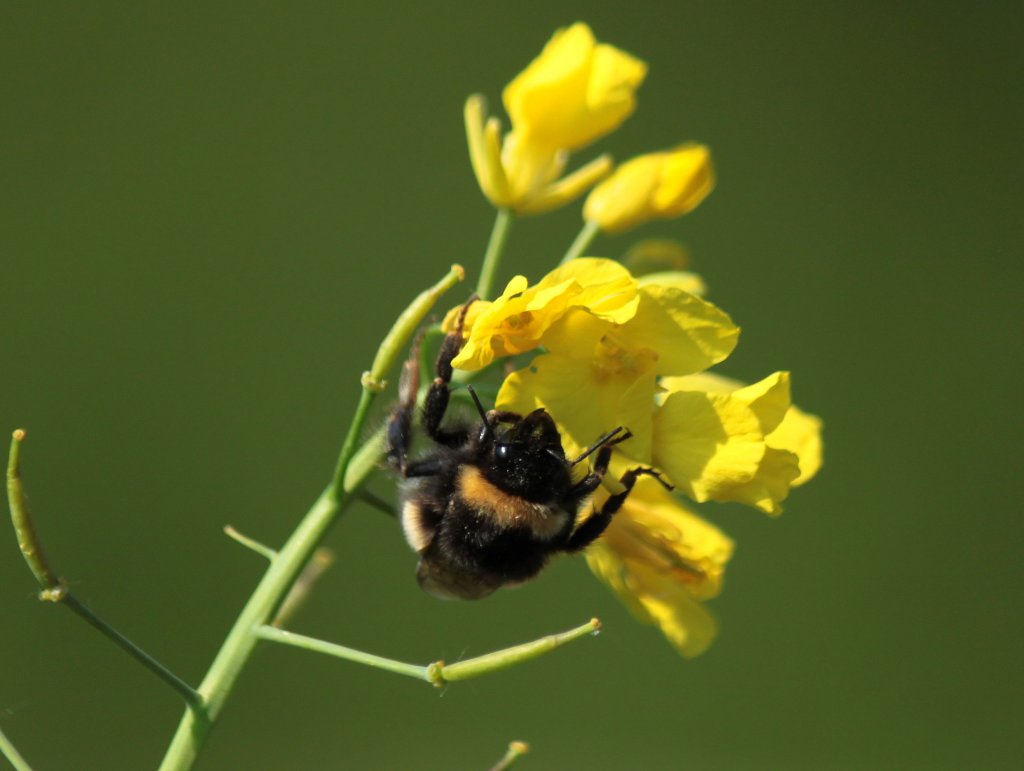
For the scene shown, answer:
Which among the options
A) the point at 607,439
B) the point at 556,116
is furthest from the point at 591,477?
the point at 556,116

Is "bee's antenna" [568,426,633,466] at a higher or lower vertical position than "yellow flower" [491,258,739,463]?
lower

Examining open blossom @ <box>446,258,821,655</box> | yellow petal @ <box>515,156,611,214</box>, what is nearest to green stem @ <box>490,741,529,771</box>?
open blossom @ <box>446,258,821,655</box>

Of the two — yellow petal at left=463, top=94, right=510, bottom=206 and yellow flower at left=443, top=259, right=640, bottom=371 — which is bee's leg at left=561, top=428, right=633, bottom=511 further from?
yellow petal at left=463, top=94, right=510, bottom=206

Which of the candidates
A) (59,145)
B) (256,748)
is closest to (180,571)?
(256,748)

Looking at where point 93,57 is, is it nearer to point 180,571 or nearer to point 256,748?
point 180,571

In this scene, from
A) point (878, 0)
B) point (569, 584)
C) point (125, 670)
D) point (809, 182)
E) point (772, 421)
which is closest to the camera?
point (772, 421)

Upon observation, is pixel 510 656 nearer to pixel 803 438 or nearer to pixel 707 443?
pixel 707 443

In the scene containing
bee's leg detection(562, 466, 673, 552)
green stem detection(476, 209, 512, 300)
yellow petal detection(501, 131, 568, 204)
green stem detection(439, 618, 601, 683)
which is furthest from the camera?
yellow petal detection(501, 131, 568, 204)
